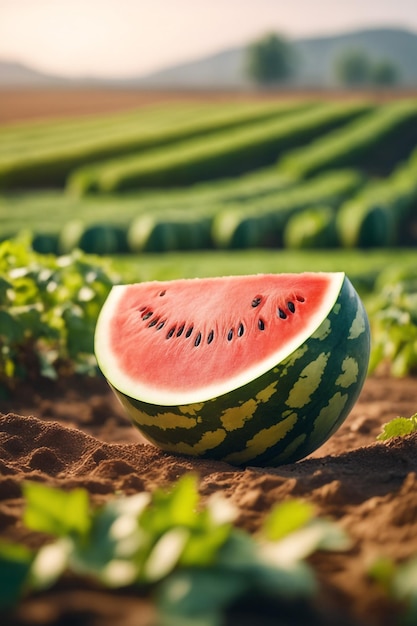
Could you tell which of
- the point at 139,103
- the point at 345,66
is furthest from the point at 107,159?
the point at 345,66

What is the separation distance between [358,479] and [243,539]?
0.96 meters

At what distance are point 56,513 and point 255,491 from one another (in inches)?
31.9

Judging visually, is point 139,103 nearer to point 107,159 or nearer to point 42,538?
point 107,159

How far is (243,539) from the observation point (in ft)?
4.96

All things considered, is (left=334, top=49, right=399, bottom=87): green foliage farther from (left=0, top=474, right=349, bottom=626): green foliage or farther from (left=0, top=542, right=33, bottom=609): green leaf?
(left=0, top=542, right=33, bottom=609): green leaf

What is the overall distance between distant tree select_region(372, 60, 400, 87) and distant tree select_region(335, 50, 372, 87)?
4.67m

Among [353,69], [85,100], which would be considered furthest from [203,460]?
[353,69]

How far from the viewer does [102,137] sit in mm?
29031

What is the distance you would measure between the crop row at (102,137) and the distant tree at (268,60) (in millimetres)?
40798

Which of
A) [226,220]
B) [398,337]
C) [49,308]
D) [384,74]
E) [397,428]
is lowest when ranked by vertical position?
[226,220]

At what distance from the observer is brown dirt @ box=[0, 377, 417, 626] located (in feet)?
4.62

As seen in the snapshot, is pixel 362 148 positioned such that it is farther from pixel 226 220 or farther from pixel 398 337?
pixel 398 337

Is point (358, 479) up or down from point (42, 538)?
down

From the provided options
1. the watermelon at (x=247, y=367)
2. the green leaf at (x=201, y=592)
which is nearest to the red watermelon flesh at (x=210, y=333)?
the watermelon at (x=247, y=367)
